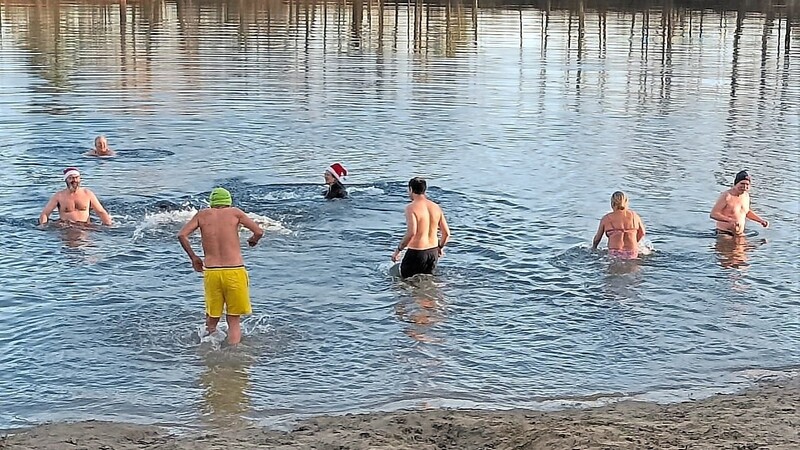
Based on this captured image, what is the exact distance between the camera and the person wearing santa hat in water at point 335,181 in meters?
15.3

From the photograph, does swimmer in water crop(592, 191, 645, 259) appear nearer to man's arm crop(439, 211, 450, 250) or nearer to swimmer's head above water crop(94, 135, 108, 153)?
man's arm crop(439, 211, 450, 250)

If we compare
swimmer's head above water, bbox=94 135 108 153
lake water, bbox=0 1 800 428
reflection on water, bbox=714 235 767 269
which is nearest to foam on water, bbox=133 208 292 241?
lake water, bbox=0 1 800 428

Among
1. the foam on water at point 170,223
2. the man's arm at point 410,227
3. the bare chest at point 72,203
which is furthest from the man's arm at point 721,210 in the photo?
the bare chest at point 72,203

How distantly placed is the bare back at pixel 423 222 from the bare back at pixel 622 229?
226 centimetres

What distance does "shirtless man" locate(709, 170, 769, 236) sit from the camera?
533 inches

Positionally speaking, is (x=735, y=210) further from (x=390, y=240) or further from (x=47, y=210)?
(x=47, y=210)

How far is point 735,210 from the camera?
44.5ft

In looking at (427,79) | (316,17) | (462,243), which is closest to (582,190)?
(462,243)

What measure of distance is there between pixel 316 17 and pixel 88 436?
48.9 m

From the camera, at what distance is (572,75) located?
31.3 m

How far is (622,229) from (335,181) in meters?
4.83

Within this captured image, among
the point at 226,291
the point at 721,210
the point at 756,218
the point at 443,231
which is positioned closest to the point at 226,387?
the point at 226,291

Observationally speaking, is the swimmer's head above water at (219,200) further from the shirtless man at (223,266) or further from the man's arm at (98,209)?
the man's arm at (98,209)

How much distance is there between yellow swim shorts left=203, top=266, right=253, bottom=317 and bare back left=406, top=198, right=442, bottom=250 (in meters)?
2.78
